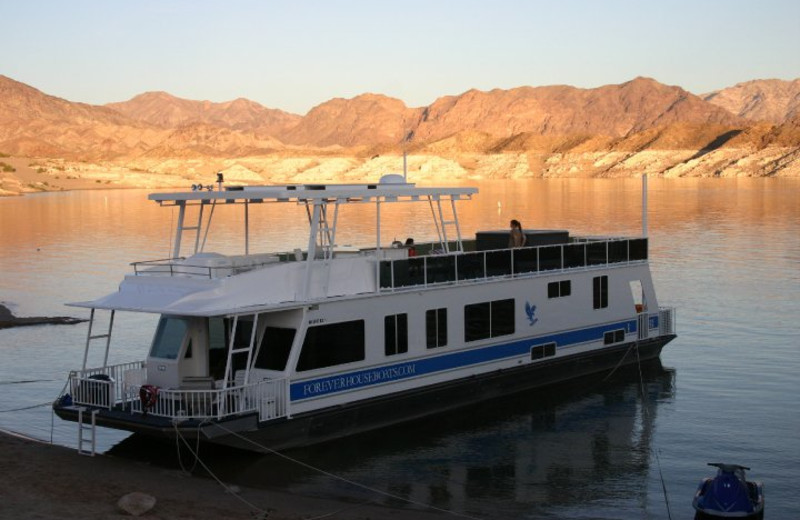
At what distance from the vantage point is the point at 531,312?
2162cm

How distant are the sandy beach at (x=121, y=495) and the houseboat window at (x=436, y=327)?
4462 mm

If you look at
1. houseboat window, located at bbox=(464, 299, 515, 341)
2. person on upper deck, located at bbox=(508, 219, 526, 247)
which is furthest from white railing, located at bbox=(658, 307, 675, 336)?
houseboat window, located at bbox=(464, 299, 515, 341)

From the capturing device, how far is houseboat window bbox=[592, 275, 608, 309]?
23.1 m

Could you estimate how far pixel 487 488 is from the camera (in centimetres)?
1672

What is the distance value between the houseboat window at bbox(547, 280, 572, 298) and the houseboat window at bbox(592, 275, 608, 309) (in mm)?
818

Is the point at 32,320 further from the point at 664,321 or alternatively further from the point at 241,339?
the point at 664,321

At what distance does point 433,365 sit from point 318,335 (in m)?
2.75

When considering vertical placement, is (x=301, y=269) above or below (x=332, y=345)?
above

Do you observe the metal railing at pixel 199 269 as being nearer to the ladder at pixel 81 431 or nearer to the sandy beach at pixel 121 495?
the ladder at pixel 81 431

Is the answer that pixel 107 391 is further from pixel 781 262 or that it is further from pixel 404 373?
pixel 781 262

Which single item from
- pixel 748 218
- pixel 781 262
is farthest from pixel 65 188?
pixel 781 262

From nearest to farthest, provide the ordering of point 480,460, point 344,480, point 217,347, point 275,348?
point 344,480, point 275,348, point 217,347, point 480,460

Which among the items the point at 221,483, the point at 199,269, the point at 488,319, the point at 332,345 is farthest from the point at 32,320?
the point at 221,483

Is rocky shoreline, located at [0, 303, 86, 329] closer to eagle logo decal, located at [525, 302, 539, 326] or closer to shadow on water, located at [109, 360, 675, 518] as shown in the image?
shadow on water, located at [109, 360, 675, 518]
